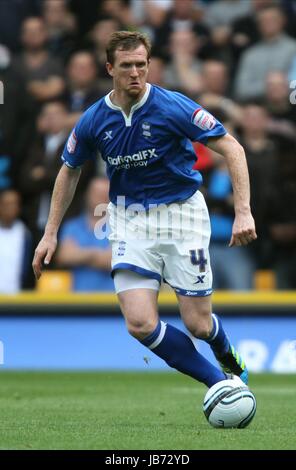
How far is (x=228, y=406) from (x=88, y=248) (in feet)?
18.0

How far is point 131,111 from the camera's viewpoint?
21.9 ft

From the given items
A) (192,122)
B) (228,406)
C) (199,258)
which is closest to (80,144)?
(192,122)

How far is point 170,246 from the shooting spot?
6.65 m

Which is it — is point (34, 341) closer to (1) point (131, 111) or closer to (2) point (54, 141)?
(2) point (54, 141)

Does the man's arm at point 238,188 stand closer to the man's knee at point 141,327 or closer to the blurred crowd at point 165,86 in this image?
the man's knee at point 141,327

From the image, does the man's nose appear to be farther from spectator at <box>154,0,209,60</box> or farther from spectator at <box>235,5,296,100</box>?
spectator at <box>154,0,209,60</box>

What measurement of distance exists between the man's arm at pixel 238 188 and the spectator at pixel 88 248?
5.04 m

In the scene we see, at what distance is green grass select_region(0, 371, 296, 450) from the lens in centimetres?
566

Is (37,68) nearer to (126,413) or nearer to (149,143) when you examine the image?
(126,413)

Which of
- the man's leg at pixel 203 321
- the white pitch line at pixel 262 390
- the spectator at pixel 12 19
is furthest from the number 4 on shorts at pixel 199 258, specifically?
the spectator at pixel 12 19

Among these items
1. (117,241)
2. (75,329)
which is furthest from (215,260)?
(117,241)

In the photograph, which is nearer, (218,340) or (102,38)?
(218,340)

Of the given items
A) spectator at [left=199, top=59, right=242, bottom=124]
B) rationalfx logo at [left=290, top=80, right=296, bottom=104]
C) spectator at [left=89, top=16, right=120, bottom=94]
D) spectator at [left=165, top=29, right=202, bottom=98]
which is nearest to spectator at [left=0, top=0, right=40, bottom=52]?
spectator at [left=89, top=16, right=120, bottom=94]

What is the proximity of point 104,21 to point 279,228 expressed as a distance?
3021mm
